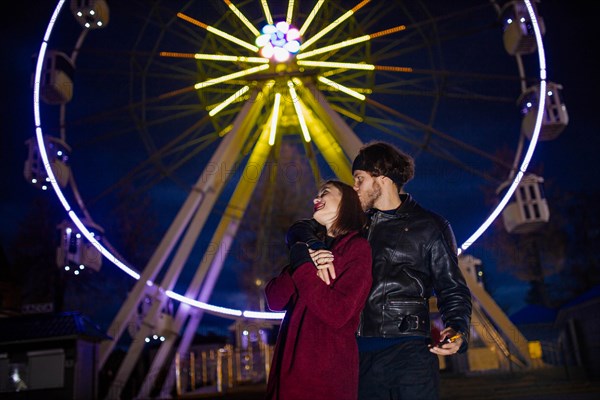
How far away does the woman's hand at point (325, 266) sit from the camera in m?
2.14

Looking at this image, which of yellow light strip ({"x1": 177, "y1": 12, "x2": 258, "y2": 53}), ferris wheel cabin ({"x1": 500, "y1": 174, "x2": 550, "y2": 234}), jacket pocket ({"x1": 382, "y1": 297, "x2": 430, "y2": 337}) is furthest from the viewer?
yellow light strip ({"x1": 177, "y1": 12, "x2": 258, "y2": 53})

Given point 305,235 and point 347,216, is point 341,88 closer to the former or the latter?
point 347,216

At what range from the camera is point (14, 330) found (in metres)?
12.6

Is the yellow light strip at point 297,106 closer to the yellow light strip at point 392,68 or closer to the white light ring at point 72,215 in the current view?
the yellow light strip at point 392,68

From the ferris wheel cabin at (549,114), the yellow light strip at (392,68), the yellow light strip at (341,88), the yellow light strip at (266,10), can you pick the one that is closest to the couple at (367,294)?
the ferris wheel cabin at (549,114)

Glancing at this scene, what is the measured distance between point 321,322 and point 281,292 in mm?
268

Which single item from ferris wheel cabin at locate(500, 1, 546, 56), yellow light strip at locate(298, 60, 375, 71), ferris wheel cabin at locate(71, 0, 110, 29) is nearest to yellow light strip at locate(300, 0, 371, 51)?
yellow light strip at locate(298, 60, 375, 71)

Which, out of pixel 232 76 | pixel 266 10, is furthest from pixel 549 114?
pixel 232 76

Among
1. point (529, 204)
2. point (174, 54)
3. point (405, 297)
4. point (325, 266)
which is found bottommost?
point (405, 297)

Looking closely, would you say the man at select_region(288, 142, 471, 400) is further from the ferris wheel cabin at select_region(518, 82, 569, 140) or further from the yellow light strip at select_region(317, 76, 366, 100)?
the yellow light strip at select_region(317, 76, 366, 100)

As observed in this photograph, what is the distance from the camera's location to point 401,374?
2229 millimetres

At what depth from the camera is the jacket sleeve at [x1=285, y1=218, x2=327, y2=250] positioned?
2.23 m

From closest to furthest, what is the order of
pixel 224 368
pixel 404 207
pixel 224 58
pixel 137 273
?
pixel 404 207 < pixel 137 273 < pixel 224 58 < pixel 224 368

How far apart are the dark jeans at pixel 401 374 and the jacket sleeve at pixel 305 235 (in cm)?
50
